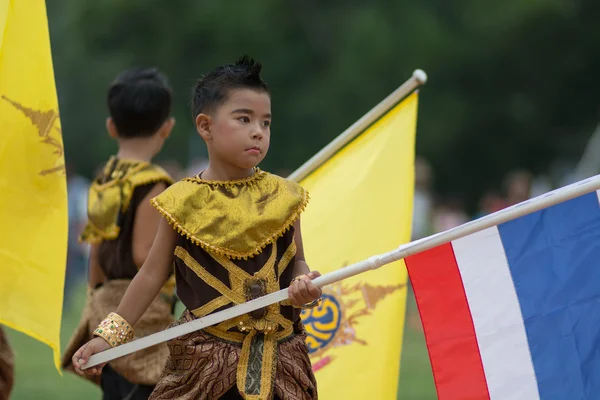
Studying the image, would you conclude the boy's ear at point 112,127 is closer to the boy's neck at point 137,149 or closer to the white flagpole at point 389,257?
the boy's neck at point 137,149

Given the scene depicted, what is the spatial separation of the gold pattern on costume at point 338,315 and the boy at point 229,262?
1.16 m

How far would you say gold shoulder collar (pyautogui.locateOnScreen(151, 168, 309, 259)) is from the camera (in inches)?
185

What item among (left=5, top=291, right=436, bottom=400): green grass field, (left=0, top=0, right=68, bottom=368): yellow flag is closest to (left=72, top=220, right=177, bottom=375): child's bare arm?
(left=0, top=0, right=68, bottom=368): yellow flag

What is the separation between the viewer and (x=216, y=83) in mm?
4789

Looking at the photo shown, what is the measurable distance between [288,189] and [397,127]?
65.3 inches

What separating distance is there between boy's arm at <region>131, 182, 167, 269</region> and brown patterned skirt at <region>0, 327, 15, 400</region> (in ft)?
2.41

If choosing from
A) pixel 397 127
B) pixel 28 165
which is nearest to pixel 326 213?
pixel 397 127

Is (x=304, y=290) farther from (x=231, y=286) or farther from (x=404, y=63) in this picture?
(x=404, y=63)

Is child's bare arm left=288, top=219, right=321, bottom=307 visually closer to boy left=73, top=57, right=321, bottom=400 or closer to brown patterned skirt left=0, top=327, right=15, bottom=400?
boy left=73, top=57, right=321, bottom=400

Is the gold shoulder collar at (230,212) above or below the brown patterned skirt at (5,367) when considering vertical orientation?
above

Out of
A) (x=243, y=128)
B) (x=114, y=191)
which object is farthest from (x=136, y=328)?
(x=243, y=128)

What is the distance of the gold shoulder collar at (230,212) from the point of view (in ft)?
15.4

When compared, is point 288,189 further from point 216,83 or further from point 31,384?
point 31,384

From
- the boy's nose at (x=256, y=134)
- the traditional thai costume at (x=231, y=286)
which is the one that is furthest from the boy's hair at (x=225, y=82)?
the traditional thai costume at (x=231, y=286)
